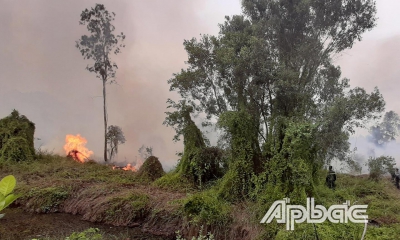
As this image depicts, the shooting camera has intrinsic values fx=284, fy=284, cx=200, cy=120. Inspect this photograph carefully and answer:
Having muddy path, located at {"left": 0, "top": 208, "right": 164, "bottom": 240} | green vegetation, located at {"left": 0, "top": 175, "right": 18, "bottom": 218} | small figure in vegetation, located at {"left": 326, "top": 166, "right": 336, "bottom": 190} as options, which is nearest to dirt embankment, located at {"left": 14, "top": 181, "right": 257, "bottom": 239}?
muddy path, located at {"left": 0, "top": 208, "right": 164, "bottom": 240}

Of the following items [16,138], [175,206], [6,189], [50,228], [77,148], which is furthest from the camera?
[77,148]

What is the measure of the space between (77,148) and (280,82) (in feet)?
51.4

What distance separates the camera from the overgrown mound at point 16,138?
16.5 m

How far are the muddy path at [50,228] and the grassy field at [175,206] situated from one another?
0.17m

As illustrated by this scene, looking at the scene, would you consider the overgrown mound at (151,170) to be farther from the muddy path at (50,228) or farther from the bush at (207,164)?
the muddy path at (50,228)

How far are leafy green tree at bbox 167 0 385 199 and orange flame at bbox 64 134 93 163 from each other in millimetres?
9978

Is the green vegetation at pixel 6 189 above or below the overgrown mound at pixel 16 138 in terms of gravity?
below

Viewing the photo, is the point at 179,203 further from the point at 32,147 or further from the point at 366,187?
the point at 32,147

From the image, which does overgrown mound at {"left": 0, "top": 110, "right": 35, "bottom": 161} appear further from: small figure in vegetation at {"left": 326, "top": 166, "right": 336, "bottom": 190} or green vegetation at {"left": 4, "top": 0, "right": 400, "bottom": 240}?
small figure in vegetation at {"left": 326, "top": 166, "right": 336, "bottom": 190}

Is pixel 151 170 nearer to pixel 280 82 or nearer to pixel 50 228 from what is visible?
pixel 50 228

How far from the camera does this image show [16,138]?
17.1 m

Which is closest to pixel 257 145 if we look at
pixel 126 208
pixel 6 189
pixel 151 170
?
pixel 126 208

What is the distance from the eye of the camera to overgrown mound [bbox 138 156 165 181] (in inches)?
558

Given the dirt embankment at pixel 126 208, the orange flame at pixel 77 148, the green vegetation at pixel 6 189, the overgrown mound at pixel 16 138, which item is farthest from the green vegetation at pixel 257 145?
the green vegetation at pixel 6 189
